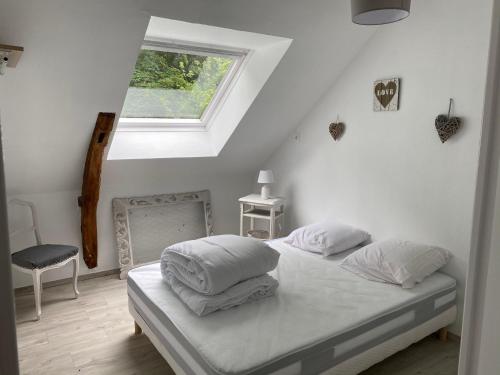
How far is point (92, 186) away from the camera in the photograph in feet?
11.1

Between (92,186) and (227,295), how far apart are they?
1.86 meters

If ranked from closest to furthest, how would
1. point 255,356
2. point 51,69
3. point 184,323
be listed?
point 255,356 → point 184,323 → point 51,69

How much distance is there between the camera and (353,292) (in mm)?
2439

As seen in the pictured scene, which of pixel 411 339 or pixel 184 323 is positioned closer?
pixel 184 323

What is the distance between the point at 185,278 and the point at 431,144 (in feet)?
6.34

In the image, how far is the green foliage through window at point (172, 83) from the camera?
3.27 m

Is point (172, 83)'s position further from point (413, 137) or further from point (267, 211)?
point (413, 137)

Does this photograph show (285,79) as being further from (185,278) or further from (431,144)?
(185,278)

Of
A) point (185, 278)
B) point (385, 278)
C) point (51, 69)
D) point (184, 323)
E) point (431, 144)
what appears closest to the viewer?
point (184, 323)

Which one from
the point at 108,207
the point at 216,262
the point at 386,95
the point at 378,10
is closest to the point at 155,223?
the point at 108,207

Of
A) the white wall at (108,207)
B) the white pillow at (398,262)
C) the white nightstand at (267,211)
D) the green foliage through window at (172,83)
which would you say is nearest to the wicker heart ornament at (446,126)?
the white pillow at (398,262)

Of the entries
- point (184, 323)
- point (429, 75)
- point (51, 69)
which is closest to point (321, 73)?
point (429, 75)

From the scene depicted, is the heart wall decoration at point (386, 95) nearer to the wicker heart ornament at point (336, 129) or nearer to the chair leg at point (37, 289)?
the wicker heart ornament at point (336, 129)

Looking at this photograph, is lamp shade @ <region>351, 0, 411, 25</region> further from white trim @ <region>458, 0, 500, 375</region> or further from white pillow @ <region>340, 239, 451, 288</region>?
white pillow @ <region>340, 239, 451, 288</region>
